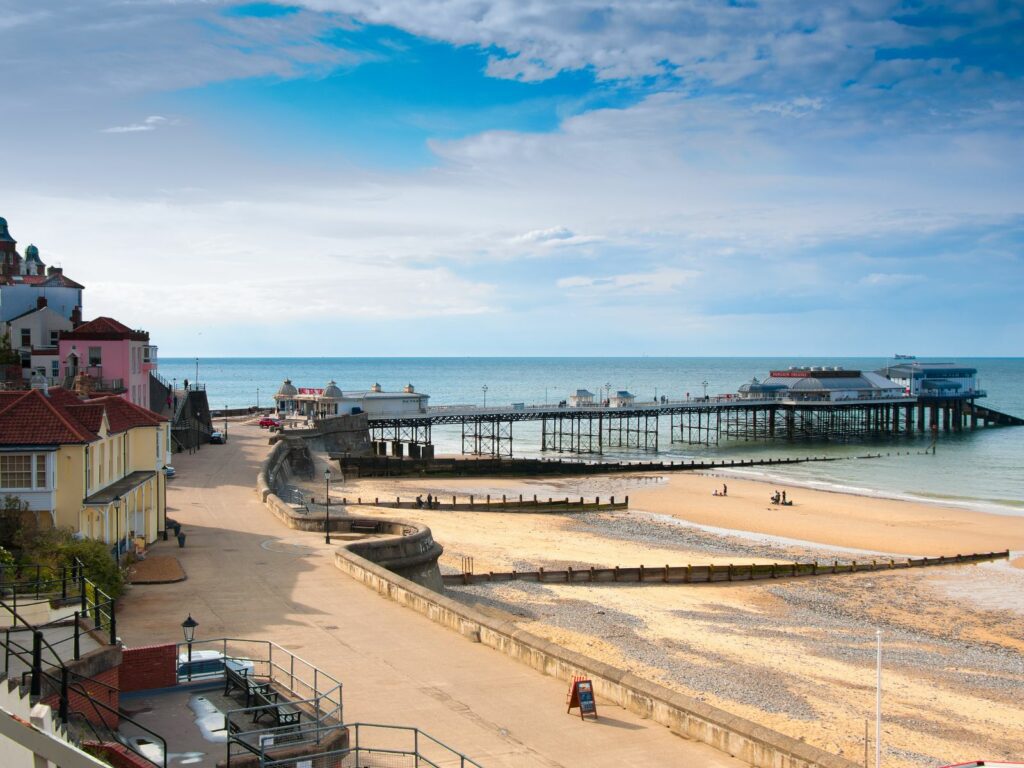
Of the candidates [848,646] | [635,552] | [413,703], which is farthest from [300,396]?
[413,703]

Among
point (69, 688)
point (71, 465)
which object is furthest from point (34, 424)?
point (69, 688)

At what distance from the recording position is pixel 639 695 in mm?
16828

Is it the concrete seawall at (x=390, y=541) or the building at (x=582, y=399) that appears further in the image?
the building at (x=582, y=399)

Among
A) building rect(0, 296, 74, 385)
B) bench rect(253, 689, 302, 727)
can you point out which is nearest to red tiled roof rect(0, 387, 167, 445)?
bench rect(253, 689, 302, 727)

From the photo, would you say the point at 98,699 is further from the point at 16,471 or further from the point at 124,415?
the point at 124,415

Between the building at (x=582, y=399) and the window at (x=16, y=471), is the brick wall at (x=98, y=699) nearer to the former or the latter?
the window at (x=16, y=471)

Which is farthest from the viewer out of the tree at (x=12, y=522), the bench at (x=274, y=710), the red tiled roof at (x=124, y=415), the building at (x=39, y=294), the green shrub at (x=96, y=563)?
the building at (x=39, y=294)

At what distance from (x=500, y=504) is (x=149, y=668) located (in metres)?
43.3

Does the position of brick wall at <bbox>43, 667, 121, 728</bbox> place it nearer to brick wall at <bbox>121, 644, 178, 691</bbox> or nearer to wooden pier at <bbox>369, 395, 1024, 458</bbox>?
brick wall at <bbox>121, 644, 178, 691</bbox>

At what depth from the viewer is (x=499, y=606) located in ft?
108

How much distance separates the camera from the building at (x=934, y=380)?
4975 inches

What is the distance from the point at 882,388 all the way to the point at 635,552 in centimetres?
8776

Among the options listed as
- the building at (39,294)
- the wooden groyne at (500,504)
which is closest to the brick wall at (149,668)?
the wooden groyne at (500,504)

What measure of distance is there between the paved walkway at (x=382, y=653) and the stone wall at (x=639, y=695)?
23 centimetres
